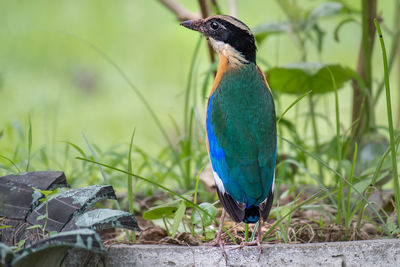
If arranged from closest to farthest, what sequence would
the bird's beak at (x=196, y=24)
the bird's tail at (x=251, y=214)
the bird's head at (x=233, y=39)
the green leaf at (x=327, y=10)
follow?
the bird's tail at (x=251, y=214) → the bird's head at (x=233, y=39) → the bird's beak at (x=196, y=24) → the green leaf at (x=327, y=10)

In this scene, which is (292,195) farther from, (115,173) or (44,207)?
(44,207)

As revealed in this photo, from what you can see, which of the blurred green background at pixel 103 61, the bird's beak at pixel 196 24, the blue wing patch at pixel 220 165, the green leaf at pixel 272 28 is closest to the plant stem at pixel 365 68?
the green leaf at pixel 272 28

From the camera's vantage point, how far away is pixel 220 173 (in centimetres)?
266

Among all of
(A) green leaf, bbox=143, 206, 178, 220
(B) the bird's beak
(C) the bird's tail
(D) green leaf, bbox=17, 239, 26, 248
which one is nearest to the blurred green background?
(B) the bird's beak

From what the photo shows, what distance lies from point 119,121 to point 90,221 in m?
5.38

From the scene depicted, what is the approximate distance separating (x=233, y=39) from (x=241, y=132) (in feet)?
1.80

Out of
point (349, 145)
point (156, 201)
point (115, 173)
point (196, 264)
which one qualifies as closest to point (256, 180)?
point (196, 264)

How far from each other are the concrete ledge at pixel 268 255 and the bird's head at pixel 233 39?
971 mm

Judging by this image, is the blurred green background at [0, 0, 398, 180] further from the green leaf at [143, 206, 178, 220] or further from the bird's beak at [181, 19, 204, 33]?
the green leaf at [143, 206, 178, 220]

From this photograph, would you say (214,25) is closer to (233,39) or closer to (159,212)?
(233,39)

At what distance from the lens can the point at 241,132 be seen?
2.66m

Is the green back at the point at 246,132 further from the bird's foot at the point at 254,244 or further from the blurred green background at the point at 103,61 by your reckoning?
the blurred green background at the point at 103,61

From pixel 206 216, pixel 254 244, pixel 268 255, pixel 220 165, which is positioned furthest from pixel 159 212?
pixel 268 255

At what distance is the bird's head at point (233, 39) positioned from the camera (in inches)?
→ 116
